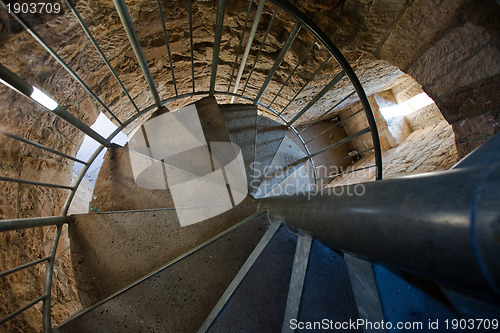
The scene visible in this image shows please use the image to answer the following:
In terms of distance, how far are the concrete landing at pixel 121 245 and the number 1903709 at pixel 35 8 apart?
146 centimetres

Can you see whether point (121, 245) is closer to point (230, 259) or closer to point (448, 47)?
point (230, 259)

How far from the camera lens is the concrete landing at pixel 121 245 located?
5.47 feet

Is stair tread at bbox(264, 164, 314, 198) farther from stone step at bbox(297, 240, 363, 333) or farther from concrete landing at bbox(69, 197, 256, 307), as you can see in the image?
stone step at bbox(297, 240, 363, 333)

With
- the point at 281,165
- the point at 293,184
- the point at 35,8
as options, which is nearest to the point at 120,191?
the point at 35,8

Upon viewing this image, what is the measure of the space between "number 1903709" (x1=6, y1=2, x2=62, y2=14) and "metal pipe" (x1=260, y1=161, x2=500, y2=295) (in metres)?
2.32

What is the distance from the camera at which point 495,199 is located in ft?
1.36

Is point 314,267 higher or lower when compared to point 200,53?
lower

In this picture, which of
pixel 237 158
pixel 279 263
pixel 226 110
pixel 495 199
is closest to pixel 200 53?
pixel 226 110

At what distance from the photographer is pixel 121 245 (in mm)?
1729

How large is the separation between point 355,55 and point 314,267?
2.20m

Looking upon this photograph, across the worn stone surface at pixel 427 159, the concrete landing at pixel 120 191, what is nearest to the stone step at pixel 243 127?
the concrete landing at pixel 120 191

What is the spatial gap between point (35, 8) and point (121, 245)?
1.80 metres

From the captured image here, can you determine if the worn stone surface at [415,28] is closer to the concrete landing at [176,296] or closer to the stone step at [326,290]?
the stone step at [326,290]

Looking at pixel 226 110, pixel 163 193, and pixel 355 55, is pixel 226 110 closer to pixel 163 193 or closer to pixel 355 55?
pixel 163 193
